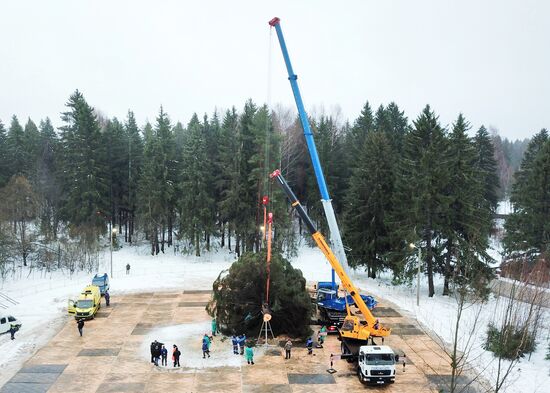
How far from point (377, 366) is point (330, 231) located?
10.6 metres

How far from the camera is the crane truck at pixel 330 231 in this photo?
93.0 ft

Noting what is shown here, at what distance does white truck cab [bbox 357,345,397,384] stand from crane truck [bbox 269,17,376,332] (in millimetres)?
4925

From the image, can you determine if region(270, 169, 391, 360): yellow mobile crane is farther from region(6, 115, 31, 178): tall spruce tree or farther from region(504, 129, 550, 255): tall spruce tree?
region(6, 115, 31, 178): tall spruce tree

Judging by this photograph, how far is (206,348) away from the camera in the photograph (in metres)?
25.7

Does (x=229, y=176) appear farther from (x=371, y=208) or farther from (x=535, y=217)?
(x=535, y=217)

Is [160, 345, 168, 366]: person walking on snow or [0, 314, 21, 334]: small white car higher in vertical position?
[0, 314, 21, 334]: small white car

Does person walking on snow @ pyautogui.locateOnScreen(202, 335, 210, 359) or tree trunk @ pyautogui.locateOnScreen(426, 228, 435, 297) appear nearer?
person walking on snow @ pyautogui.locateOnScreen(202, 335, 210, 359)

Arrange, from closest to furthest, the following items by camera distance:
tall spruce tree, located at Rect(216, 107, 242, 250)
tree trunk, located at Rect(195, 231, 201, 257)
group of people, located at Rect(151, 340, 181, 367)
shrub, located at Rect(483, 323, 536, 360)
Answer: shrub, located at Rect(483, 323, 536, 360) → group of people, located at Rect(151, 340, 181, 367) → tall spruce tree, located at Rect(216, 107, 242, 250) → tree trunk, located at Rect(195, 231, 201, 257)

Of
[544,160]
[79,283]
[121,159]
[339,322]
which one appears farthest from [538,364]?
[121,159]

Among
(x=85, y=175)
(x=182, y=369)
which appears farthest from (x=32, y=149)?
(x=182, y=369)

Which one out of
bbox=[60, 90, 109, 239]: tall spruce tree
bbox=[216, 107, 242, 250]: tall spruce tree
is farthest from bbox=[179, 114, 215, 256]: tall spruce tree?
bbox=[60, 90, 109, 239]: tall spruce tree

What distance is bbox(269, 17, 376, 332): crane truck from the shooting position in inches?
1117

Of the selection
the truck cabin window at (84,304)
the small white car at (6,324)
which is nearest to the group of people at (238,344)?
the truck cabin window at (84,304)

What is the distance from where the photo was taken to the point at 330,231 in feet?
102
